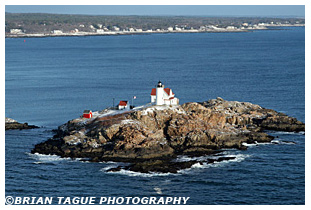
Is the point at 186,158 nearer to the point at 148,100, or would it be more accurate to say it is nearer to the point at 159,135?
the point at 159,135

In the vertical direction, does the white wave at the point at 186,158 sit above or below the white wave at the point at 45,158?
above

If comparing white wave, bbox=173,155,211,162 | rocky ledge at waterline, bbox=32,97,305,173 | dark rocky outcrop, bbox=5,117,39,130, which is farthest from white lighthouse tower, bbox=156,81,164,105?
dark rocky outcrop, bbox=5,117,39,130

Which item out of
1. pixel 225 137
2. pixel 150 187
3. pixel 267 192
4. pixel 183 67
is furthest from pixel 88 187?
pixel 183 67

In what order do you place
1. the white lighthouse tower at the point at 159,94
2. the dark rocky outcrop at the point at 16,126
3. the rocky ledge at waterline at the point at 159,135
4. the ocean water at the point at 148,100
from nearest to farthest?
the ocean water at the point at 148,100
the rocky ledge at waterline at the point at 159,135
the white lighthouse tower at the point at 159,94
the dark rocky outcrop at the point at 16,126

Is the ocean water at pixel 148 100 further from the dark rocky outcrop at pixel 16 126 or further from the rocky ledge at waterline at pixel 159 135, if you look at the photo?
the rocky ledge at waterline at pixel 159 135

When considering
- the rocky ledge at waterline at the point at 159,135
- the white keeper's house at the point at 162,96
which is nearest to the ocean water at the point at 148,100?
the rocky ledge at waterline at the point at 159,135

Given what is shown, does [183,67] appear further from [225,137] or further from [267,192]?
[267,192]

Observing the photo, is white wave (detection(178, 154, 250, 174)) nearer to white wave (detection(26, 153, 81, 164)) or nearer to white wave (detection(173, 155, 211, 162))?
white wave (detection(173, 155, 211, 162))

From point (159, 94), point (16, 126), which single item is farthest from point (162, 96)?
point (16, 126)
